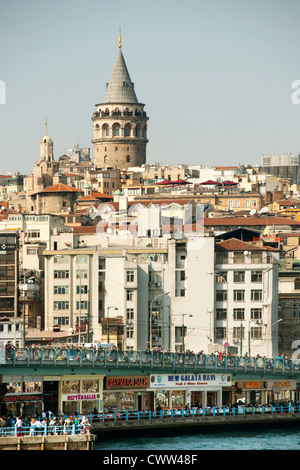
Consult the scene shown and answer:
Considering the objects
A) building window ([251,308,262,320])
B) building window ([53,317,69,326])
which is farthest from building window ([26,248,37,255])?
building window ([251,308,262,320])

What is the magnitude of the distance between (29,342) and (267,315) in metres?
17.6

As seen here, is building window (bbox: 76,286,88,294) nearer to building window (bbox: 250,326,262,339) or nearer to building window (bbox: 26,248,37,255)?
building window (bbox: 250,326,262,339)

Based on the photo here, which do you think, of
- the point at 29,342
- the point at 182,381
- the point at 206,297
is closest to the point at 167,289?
the point at 206,297

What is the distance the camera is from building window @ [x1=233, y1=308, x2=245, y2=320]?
9331 cm

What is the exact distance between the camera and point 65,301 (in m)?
93.6

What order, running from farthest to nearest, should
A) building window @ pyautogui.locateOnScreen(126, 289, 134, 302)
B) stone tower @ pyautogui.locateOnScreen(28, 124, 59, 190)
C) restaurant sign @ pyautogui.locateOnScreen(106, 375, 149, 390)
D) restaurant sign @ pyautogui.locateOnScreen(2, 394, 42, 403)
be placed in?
1. stone tower @ pyautogui.locateOnScreen(28, 124, 59, 190)
2. building window @ pyautogui.locateOnScreen(126, 289, 134, 302)
3. restaurant sign @ pyautogui.locateOnScreen(106, 375, 149, 390)
4. restaurant sign @ pyautogui.locateOnScreen(2, 394, 42, 403)

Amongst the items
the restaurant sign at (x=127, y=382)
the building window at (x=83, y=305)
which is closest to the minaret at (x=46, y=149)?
the building window at (x=83, y=305)

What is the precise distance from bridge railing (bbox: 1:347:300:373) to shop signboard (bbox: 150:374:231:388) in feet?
1.81

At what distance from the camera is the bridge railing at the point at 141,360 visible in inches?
2697

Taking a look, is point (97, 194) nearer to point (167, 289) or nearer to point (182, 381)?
point (167, 289)

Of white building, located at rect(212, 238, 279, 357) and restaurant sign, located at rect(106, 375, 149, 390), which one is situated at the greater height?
white building, located at rect(212, 238, 279, 357)
